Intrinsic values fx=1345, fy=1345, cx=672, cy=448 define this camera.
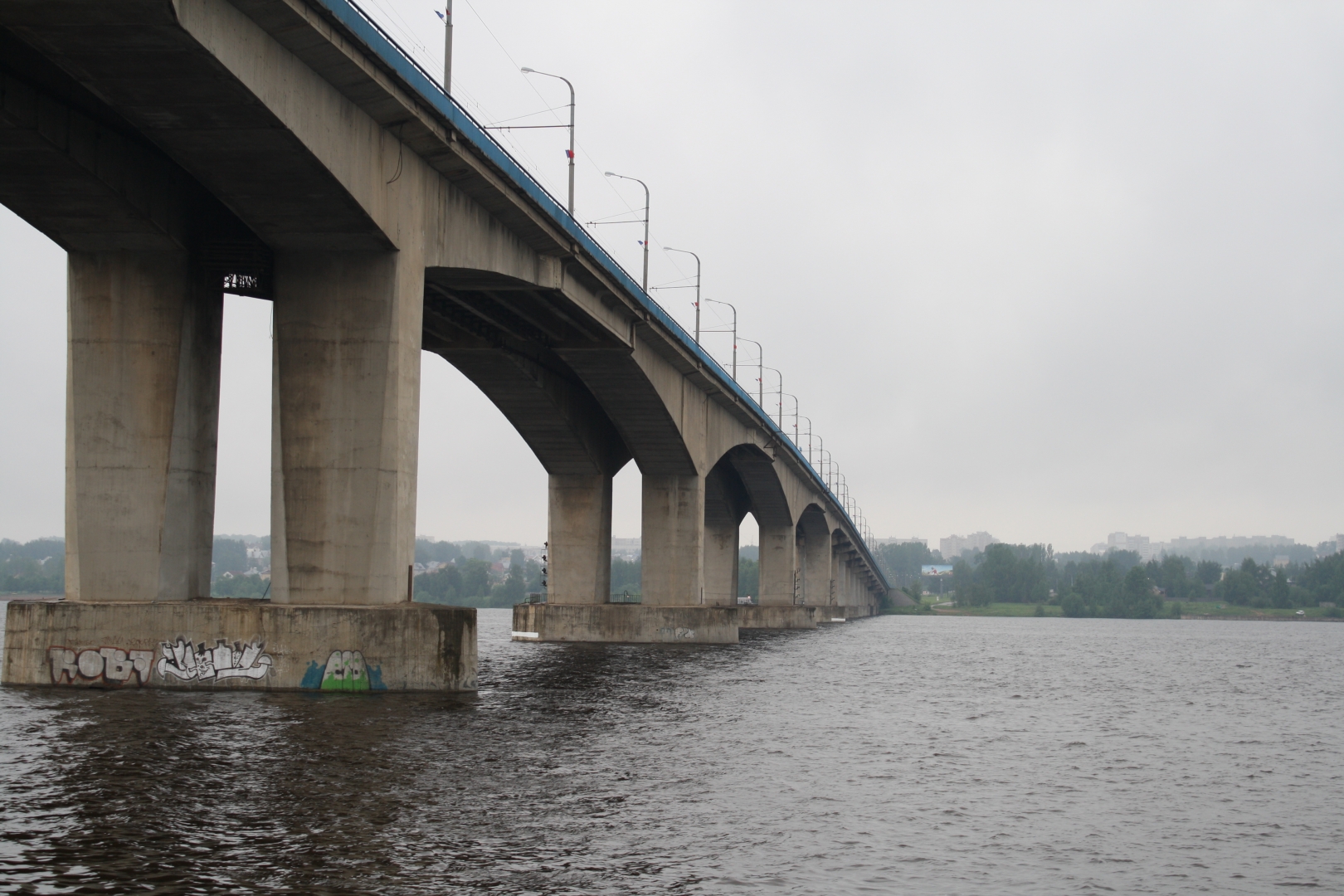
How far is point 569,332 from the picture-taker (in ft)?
165

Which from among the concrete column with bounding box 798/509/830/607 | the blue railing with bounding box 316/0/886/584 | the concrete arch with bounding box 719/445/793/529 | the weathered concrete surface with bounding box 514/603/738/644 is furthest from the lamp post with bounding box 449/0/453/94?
the concrete column with bounding box 798/509/830/607

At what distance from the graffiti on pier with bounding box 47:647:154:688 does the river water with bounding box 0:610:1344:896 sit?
0.59 meters

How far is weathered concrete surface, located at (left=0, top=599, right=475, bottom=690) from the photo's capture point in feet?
92.9

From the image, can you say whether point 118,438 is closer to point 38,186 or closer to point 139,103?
point 38,186

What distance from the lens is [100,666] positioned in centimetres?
2867

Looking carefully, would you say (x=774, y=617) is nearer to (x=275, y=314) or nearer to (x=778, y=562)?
(x=778, y=562)

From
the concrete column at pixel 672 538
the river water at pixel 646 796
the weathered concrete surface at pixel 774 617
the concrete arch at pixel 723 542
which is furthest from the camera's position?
the weathered concrete surface at pixel 774 617

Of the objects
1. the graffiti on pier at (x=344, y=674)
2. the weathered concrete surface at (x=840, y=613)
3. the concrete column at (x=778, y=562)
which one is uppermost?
the concrete column at (x=778, y=562)

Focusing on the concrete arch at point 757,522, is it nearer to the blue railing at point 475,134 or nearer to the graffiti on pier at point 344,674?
the blue railing at point 475,134

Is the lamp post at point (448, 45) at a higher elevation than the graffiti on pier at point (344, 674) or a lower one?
higher

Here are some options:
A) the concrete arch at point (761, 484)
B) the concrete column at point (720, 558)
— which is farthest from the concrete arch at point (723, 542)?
the concrete arch at point (761, 484)

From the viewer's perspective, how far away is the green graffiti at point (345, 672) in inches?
1115

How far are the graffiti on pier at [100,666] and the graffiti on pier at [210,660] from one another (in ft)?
1.29

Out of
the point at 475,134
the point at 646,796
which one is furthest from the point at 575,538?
the point at 646,796
